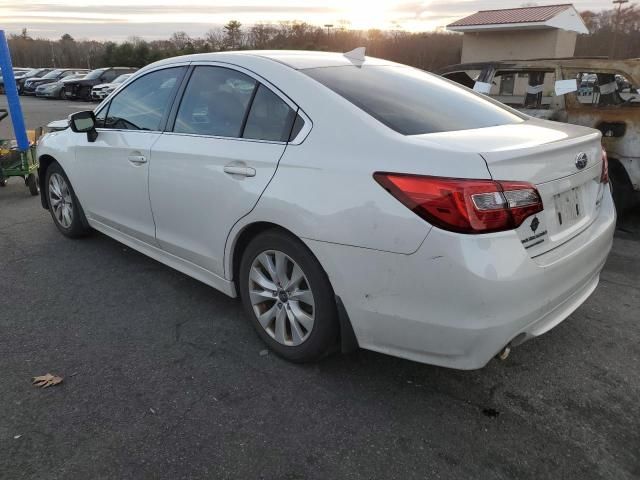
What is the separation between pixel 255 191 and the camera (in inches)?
112

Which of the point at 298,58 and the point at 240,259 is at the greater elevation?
the point at 298,58

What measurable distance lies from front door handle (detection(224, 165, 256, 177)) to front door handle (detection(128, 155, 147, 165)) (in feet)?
3.10

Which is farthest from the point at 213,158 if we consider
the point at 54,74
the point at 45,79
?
the point at 54,74

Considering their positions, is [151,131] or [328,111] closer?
[328,111]

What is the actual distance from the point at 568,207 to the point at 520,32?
3519 centimetres

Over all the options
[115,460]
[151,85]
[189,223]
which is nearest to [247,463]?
[115,460]

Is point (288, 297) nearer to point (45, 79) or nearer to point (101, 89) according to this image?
point (101, 89)

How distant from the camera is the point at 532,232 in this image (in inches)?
91.2

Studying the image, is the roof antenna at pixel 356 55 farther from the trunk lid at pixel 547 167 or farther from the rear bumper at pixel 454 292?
the rear bumper at pixel 454 292

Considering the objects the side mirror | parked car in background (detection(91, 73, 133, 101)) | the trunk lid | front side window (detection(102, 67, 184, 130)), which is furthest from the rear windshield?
parked car in background (detection(91, 73, 133, 101))

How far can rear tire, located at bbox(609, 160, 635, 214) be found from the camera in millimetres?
5219

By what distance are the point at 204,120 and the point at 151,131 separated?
575 millimetres

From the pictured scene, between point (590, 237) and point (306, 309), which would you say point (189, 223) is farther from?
point (590, 237)

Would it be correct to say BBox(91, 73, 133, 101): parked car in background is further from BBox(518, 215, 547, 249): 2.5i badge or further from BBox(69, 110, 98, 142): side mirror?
BBox(518, 215, 547, 249): 2.5i badge
